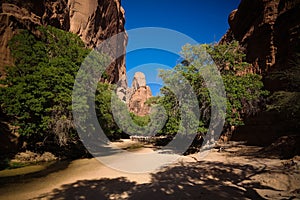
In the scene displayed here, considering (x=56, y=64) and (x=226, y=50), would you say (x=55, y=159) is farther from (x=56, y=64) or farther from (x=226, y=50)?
(x=226, y=50)

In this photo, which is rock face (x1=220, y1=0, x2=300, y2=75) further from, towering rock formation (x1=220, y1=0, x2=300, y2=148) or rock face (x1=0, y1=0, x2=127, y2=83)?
rock face (x1=0, y1=0, x2=127, y2=83)

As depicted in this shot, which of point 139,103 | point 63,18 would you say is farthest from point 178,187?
point 139,103

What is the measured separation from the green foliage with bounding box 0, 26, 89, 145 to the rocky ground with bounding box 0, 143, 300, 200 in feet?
15.4

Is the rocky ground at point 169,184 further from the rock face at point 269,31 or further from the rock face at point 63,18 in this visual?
the rock face at point 269,31

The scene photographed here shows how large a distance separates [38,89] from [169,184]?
12.8 metres

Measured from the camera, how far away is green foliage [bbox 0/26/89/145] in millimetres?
13367

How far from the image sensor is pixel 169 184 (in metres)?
7.75

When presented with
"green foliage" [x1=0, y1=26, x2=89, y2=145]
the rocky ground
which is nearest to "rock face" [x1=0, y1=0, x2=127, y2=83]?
"green foliage" [x1=0, y1=26, x2=89, y2=145]

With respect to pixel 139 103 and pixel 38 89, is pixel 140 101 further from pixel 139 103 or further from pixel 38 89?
pixel 38 89

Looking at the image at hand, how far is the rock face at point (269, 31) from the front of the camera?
17.6m

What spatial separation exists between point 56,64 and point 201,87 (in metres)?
13.3

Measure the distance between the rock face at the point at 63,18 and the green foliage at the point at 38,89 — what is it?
2.55 metres

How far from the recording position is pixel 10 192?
7.84 meters

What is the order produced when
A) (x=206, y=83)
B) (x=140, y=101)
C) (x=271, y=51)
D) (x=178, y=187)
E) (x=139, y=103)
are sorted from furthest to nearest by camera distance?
1. (x=140, y=101)
2. (x=139, y=103)
3. (x=271, y=51)
4. (x=206, y=83)
5. (x=178, y=187)
